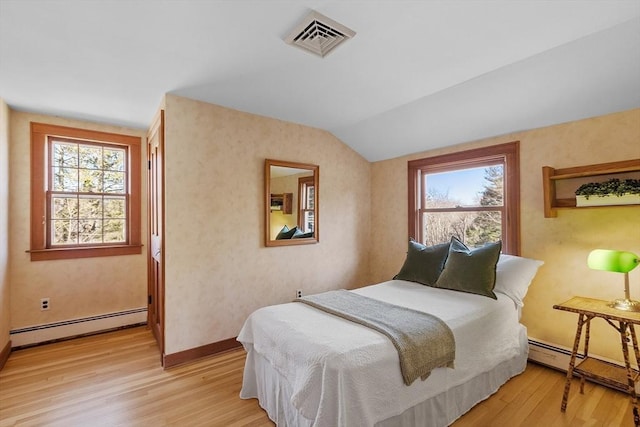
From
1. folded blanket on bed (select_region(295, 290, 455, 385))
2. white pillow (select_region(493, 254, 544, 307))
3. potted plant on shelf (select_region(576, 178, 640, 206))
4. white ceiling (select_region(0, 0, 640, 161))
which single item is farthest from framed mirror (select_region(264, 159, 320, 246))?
potted plant on shelf (select_region(576, 178, 640, 206))

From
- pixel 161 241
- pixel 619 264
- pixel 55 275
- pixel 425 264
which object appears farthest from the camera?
pixel 55 275

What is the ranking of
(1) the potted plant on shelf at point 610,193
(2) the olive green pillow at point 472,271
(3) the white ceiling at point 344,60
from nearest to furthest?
(3) the white ceiling at point 344,60 < (1) the potted plant on shelf at point 610,193 < (2) the olive green pillow at point 472,271

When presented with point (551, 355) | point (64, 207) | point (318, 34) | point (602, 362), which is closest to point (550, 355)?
point (551, 355)

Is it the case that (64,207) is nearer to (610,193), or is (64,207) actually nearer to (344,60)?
(344,60)

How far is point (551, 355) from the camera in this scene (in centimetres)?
259

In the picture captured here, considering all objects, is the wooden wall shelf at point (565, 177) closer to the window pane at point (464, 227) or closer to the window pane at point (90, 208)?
the window pane at point (464, 227)

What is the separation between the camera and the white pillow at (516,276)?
8.13 ft

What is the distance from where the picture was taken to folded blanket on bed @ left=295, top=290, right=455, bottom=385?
1661mm

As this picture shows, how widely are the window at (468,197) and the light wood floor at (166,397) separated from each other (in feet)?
4.10

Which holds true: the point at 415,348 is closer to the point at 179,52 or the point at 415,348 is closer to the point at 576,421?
the point at 576,421

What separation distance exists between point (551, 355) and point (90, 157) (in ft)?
16.7

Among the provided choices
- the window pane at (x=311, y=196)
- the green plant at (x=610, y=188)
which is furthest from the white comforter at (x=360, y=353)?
the window pane at (x=311, y=196)

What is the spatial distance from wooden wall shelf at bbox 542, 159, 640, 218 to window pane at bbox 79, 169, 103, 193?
15.1ft

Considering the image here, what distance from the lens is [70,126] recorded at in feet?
10.7
